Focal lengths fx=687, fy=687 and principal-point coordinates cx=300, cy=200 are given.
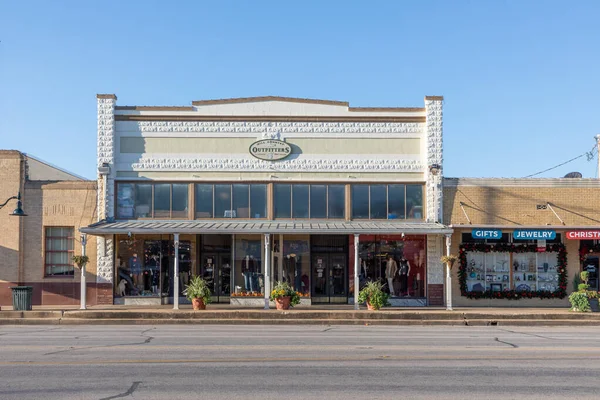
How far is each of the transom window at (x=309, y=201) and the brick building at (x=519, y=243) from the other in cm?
454

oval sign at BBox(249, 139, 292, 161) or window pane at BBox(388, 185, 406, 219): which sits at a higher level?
oval sign at BBox(249, 139, 292, 161)

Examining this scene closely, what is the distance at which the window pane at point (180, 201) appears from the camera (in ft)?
93.4

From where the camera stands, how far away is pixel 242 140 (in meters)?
28.8

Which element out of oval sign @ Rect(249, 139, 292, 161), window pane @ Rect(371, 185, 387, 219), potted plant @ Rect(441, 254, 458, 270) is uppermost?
oval sign @ Rect(249, 139, 292, 161)

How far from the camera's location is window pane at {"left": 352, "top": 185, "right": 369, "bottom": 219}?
28.6 m

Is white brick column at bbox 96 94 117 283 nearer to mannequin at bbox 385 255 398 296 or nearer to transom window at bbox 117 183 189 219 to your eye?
transom window at bbox 117 183 189 219

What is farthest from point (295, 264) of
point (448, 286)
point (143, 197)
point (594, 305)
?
point (594, 305)

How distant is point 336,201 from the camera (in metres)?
28.7

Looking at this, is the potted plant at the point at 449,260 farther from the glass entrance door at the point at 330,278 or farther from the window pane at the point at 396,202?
the glass entrance door at the point at 330,278

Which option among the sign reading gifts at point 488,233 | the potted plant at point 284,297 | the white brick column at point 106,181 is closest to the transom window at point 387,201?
the sign reading gifts at point 488,233

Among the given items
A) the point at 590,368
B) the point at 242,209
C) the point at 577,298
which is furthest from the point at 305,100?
the point at 590,368

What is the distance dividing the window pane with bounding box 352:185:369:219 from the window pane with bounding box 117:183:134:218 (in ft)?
30.3

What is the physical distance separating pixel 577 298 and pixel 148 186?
1733cm

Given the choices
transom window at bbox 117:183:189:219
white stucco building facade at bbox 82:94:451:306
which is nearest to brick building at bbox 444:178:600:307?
white stucco building facade at bbox 82:94:451:306
